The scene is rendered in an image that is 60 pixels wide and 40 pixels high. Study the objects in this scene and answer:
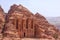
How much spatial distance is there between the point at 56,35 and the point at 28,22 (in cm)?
1265

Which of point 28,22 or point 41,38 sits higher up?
point 28,22

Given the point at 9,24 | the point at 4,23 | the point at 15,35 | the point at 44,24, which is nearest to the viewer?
the point at 15,35

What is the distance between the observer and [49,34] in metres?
91.1

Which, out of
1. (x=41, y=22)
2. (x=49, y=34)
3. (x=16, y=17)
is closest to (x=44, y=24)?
(x=41, y=22)

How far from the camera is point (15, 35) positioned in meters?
81.5

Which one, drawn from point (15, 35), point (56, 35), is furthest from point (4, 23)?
point (56, 35)

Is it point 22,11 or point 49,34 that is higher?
point 22,11

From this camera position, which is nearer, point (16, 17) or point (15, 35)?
point (15, 35)

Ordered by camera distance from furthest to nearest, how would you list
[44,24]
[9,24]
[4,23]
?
[44,24]
[4,23]
[9,24]

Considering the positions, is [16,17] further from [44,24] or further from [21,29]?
[44,24]

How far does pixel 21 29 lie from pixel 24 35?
8.60 feet

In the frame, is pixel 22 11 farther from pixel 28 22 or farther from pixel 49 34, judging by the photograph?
pixel 49 34

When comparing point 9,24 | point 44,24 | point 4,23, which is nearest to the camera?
point 9,24

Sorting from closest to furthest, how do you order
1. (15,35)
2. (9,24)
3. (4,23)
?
(15,35) → (9,24) → (4,23)
